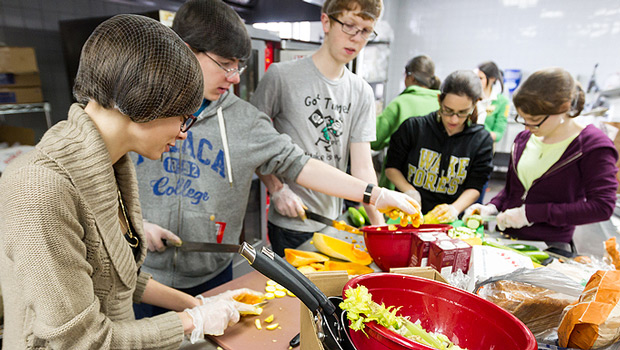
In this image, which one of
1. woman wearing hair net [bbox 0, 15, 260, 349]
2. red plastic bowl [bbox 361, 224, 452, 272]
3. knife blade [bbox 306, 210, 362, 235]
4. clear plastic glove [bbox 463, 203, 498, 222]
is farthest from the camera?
clear plastic glove [bbox 463, 203, 498, 222]

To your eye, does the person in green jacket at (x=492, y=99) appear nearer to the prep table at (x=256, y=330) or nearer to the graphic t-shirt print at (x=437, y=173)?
the graphic t-shirt print at (x=437, y=173)

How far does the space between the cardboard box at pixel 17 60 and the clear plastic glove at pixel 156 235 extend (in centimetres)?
137

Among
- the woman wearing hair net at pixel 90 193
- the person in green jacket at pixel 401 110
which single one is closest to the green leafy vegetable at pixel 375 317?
the woman wearing hair net at pixel 90 193

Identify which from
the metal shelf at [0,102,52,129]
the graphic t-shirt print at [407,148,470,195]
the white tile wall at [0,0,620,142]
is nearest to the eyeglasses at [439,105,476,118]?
the graphic t-shirt print at [407,148,470,195]

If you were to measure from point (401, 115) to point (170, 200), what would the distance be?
6.77ft

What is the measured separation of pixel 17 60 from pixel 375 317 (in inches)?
94.6

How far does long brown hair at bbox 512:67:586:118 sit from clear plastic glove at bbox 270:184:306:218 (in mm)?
1357

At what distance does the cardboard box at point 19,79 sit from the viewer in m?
1.93

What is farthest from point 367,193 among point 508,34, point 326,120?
point 508,34

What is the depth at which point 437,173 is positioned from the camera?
8.10 ft

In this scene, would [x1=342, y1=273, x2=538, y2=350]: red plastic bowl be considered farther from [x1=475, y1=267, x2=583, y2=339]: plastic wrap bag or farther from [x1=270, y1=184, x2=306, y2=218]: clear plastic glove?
[x1=270, y1=184, x2=306, y2=218]: clear plastic glove

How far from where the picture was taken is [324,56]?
202 cm

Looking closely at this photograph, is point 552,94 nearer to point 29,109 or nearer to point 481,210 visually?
point 481,210

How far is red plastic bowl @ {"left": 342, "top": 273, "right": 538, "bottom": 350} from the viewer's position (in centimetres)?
78
